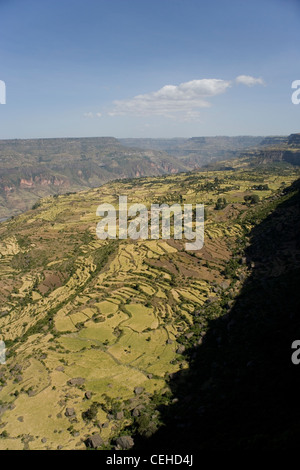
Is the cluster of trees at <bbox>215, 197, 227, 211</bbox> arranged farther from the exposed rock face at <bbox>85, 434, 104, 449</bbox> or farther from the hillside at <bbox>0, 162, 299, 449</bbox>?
the exposed rock face at <bbox>85, 434, 104, 449</bbox>

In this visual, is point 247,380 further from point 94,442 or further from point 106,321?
point 106,321

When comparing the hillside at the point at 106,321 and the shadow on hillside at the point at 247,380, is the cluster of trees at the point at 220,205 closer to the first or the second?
the hillside at the point at 106,321

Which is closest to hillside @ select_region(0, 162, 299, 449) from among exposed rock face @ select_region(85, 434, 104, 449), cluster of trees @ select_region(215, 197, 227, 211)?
exposed rock face @ select_region(85, 434, 104, 449)

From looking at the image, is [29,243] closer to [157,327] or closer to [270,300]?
[157,327]

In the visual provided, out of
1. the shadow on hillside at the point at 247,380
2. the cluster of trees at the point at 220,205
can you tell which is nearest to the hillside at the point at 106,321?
the cluster of trees at the point at 220,205

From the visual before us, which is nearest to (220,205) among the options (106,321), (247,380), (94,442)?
(106,321)

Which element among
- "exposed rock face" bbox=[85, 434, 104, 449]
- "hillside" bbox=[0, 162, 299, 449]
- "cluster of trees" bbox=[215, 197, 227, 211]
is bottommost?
"exposed rock face" bbox=[85, 434, 104, 449]
